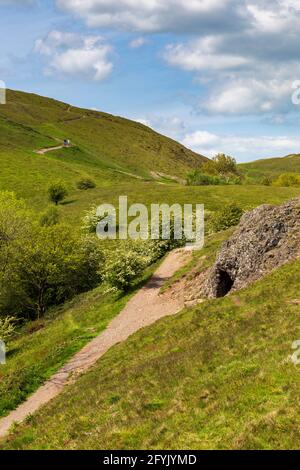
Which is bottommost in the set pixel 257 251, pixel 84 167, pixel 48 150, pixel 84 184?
pixel 257 251

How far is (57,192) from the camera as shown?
9388 centimetres

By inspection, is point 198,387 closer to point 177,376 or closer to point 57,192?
point 177,376

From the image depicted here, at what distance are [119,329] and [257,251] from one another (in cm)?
1084

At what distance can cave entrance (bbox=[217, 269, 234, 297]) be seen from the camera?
31328 mm

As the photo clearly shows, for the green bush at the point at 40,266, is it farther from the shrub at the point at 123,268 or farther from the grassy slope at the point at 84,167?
the grassy slope at the point at 84,167

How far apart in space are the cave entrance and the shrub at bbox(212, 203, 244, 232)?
1996 centimetres

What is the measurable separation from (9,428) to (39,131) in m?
159

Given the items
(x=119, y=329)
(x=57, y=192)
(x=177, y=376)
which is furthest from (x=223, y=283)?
(x=57, y=192)

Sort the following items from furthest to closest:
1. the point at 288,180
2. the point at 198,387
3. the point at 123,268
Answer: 1. the point at 288,180
2. the point at 123,268
3. the point at 198,387

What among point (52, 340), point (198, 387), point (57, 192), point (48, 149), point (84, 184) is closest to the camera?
point (198, 387)

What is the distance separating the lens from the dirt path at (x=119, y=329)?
23309mm

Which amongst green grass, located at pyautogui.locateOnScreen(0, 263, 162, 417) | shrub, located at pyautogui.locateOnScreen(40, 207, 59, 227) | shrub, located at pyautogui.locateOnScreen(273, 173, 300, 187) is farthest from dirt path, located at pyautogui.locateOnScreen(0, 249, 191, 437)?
shrub, located at pyautogui.locateOnScreen(273, 173, 300, 187)

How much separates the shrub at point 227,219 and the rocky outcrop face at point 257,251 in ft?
60.2

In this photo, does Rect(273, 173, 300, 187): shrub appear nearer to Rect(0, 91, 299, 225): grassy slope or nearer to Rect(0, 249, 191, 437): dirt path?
Rect(0, 91, 299, 225): grassy slope
